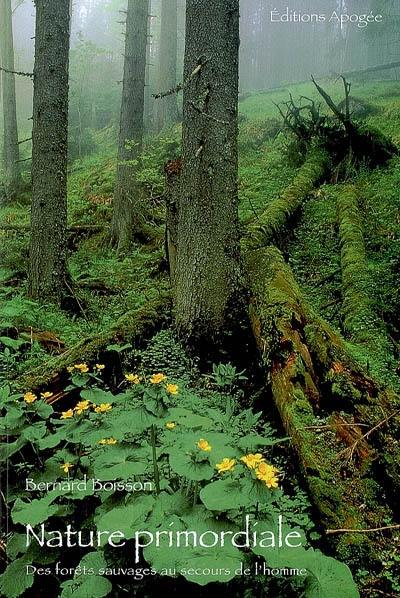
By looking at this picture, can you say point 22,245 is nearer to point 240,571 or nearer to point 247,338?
point 247,338

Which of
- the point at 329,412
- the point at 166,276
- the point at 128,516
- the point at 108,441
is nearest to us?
the point at 128,516

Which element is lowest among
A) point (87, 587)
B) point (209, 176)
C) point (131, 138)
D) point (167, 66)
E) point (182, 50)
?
point (87, 587)

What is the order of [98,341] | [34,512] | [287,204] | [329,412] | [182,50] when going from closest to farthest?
[34,512]
[329,412]
[98,341]
[287,204]
[182,50]

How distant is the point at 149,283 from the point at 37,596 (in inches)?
175

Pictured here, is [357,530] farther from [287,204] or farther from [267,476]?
→ [287,204]

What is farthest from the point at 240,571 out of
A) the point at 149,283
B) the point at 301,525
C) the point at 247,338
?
the point at 149,283

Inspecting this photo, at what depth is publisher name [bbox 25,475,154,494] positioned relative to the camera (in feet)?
7.08

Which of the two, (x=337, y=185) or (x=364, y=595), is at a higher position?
(x=337, y=185)

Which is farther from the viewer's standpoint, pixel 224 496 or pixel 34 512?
pixel 34 512

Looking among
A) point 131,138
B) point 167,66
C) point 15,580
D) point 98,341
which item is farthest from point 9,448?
point 167,66

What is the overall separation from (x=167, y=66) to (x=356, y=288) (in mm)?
12188

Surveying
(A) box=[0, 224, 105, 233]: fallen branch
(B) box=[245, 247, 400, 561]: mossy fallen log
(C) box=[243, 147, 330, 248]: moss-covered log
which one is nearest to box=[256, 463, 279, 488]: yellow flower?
(B) box=[245, 247, 400, 561]: mossy fallen log

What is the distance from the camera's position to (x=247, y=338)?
13.1 ft

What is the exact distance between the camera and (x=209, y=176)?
154 inches
